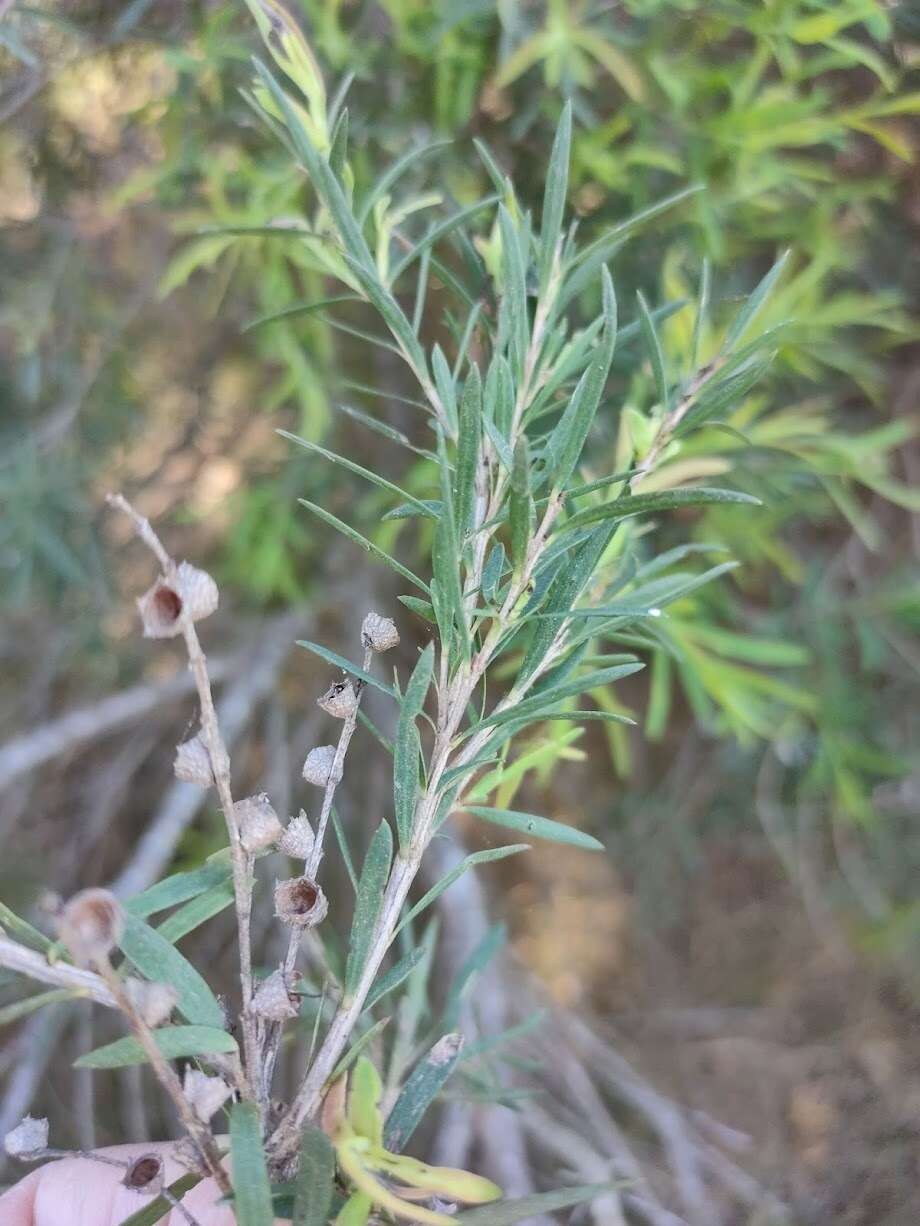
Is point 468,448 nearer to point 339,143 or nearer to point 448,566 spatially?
point 448,566

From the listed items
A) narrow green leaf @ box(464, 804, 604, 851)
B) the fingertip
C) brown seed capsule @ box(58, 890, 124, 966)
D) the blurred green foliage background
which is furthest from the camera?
the blurred green foliage background

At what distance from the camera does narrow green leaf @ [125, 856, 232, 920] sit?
283 millimetres

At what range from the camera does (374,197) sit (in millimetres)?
410

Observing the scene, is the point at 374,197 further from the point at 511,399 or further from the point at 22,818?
the point at 22,818

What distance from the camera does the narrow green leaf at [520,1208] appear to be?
27 cm

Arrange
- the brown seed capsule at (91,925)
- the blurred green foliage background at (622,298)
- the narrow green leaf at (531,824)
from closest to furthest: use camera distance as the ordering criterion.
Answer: the brown seed capsule at (91,925)
the narrow green leaf at (531,824)
the blurred green foliage background at (622,298)

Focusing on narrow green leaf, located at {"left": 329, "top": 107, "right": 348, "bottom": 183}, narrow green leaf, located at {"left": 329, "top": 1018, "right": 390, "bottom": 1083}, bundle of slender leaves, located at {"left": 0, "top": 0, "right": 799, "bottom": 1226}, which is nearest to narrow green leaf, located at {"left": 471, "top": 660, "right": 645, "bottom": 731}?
bundle of slender leaves, located at {"left": 0, "top": 0, "right": 799, "bottom": 1226}

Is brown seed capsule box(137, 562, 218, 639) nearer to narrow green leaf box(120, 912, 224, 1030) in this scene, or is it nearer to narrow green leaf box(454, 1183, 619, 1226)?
narrow green leaf box(120, 912, 224, 1030)

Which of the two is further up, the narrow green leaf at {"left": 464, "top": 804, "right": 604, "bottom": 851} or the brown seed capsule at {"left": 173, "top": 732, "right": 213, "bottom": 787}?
the brown seed capsule at {"left": 173, "top": 732, "right": 213, "bottom": 787}

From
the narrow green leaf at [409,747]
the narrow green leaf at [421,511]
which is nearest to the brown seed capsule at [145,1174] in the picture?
the narrow green leaf at [409,747]

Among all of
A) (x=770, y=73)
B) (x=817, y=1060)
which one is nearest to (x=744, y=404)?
(x=770, y=73)

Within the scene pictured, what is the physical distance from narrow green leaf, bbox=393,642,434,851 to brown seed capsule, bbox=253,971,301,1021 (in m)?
0.06

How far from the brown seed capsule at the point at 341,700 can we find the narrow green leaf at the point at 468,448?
0.21 feet

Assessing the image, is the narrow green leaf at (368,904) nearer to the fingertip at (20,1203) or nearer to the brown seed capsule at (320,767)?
the brown seed capsule at (320,767)
